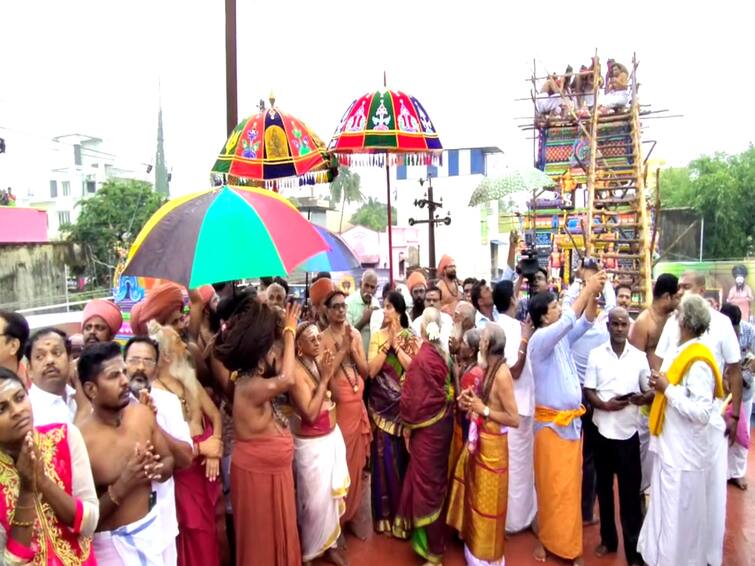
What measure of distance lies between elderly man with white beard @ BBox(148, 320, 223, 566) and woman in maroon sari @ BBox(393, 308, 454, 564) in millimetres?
1403

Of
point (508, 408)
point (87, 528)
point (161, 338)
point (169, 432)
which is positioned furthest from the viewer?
point (508, 408)

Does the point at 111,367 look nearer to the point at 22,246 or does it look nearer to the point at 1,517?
the point at 1,517

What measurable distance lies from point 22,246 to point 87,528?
80.3 ft

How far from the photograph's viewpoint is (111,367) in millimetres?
2445

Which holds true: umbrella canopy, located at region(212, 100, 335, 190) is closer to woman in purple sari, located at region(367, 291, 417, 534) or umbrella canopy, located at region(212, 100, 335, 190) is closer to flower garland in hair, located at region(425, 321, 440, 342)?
woman in purple sari, located at region(367, 291, 417, 534)

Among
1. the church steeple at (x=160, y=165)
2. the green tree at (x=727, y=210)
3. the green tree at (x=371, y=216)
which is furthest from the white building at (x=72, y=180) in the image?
the green tree at (x=727, y=210)

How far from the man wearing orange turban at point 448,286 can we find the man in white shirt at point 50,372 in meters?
4.02

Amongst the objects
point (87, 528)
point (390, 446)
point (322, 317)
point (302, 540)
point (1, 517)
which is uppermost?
point (322, 317)

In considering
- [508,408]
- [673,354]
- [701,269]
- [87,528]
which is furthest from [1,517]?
[701,269]

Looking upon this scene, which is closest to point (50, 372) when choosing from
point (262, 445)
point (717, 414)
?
point (262, 445)

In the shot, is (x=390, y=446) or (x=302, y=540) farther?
(x=390, y=446)

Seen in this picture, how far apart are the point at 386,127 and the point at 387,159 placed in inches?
17.2

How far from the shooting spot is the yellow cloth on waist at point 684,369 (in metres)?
3.50

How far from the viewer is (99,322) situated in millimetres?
3771
